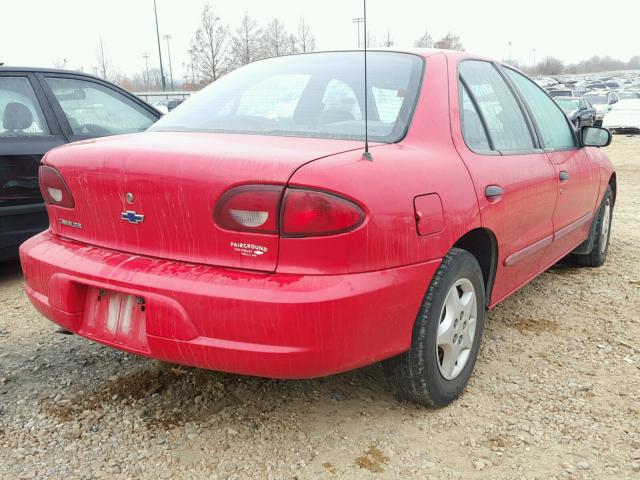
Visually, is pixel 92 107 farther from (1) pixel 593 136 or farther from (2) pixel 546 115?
(1) pixel 593 136

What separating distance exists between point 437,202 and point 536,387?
1059 millimetres

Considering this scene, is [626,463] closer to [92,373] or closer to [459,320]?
[459,320]

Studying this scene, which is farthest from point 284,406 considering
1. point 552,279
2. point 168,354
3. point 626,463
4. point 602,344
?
point 552,279

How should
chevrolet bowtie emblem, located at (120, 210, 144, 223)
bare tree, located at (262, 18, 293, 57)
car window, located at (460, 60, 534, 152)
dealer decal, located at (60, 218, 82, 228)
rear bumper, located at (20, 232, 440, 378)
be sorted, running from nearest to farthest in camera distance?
rear bumper, located at (20, 232, 440, 378) < chevrolet bowtie emblem, located at (120, 210, 144, 223) < dealer decal, located at (60, 218, 82, 228) < car window, located at (460, 60, 534, 152) < bare tree, located at (262, 18, 293, 57)

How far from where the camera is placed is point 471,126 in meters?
2.69

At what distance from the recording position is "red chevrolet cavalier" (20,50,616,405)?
1919mm

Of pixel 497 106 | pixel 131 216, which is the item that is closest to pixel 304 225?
pixel 131 216

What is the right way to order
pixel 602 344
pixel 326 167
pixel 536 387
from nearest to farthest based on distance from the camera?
pixel 326 167
pixel 536 387
pixel 602 344

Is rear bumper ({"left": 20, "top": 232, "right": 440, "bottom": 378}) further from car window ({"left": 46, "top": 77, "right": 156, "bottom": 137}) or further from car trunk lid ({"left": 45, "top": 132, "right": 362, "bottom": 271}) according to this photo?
car window ({"left": 46, "top": 77, "right": 156, "bottom": 137})

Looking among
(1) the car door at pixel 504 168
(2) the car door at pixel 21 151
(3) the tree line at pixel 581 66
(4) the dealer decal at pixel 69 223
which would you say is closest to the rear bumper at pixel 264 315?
(4) the dealer decal at pixel 69 223

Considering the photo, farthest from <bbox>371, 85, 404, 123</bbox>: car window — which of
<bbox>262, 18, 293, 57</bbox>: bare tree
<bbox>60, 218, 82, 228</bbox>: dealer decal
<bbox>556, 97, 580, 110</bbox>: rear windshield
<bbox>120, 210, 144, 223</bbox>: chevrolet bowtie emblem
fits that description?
<bbox>262, 18, 293, 57</bbox>: bare tree

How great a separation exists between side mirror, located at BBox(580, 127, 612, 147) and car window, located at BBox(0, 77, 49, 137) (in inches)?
143

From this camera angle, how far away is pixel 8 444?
7.43ft

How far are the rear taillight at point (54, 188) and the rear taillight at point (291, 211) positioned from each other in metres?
0.82
